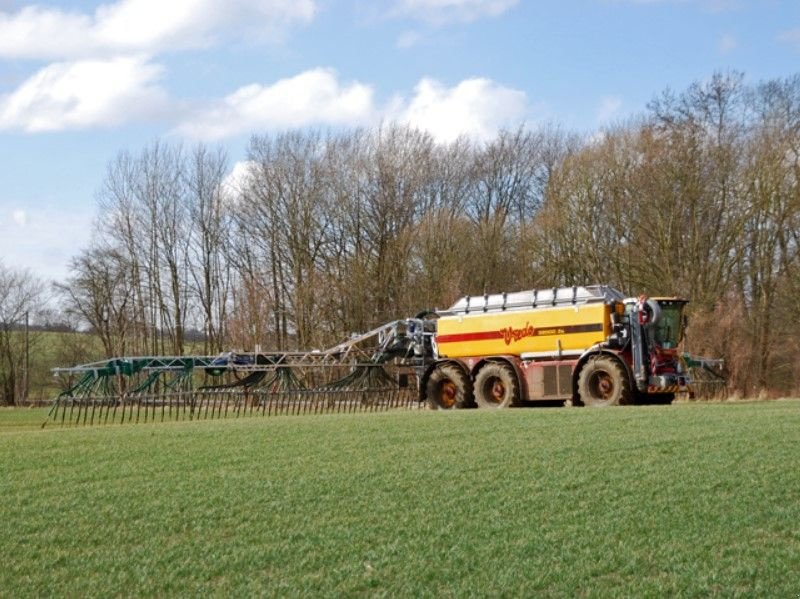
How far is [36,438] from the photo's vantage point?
16.7 m

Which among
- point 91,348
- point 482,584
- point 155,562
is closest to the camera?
point 482,584

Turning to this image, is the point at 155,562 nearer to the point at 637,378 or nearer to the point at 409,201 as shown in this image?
the point at 637,378

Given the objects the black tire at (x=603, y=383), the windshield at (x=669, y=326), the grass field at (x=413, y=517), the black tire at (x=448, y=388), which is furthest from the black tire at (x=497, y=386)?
the grass field at (x=413, y=517)

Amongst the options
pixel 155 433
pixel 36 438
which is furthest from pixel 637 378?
pixel 36 438

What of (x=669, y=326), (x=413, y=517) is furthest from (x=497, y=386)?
(x=413, y=517)

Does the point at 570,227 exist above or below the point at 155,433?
above

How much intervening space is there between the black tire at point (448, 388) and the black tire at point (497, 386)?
1.30ft

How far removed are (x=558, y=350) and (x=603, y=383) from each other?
1.39 meters

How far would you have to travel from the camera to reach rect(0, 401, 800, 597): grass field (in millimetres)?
6484

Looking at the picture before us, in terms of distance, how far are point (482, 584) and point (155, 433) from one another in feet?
36.8

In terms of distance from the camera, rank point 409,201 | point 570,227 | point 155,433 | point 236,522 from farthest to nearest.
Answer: point 409,201 → point 570,227 → point 155,433 → point 236,522

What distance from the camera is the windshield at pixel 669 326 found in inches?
896

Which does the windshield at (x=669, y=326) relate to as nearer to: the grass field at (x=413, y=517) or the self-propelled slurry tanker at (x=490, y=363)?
the self-propelled slurry tanker at (x=490, y=363)

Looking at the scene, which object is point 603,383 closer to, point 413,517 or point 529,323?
point 529,323
